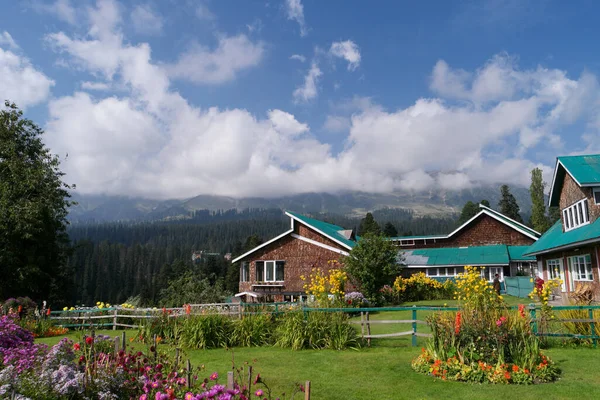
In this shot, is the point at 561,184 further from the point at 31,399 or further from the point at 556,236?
the point at 31,399

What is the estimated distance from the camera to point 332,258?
3162 cm

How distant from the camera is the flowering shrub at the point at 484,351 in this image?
8.57 meters

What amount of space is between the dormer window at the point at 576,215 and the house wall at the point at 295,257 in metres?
15.1

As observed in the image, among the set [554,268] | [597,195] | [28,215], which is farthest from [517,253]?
[28,215]

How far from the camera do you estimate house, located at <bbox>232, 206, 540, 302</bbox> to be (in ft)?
106

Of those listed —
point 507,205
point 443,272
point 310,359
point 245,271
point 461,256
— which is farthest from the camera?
point 507,205

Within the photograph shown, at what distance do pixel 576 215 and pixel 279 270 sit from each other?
21.0 metres

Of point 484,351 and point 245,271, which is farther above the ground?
point 245,271

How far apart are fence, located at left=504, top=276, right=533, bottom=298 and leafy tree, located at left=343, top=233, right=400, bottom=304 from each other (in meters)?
10.2

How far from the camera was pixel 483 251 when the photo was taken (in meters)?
39.7

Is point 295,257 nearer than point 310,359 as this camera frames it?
No

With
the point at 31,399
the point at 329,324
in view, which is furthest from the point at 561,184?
the point at 31,399

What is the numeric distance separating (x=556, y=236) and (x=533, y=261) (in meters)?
13.0

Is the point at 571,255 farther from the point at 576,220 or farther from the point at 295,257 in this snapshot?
the point at 295,257
